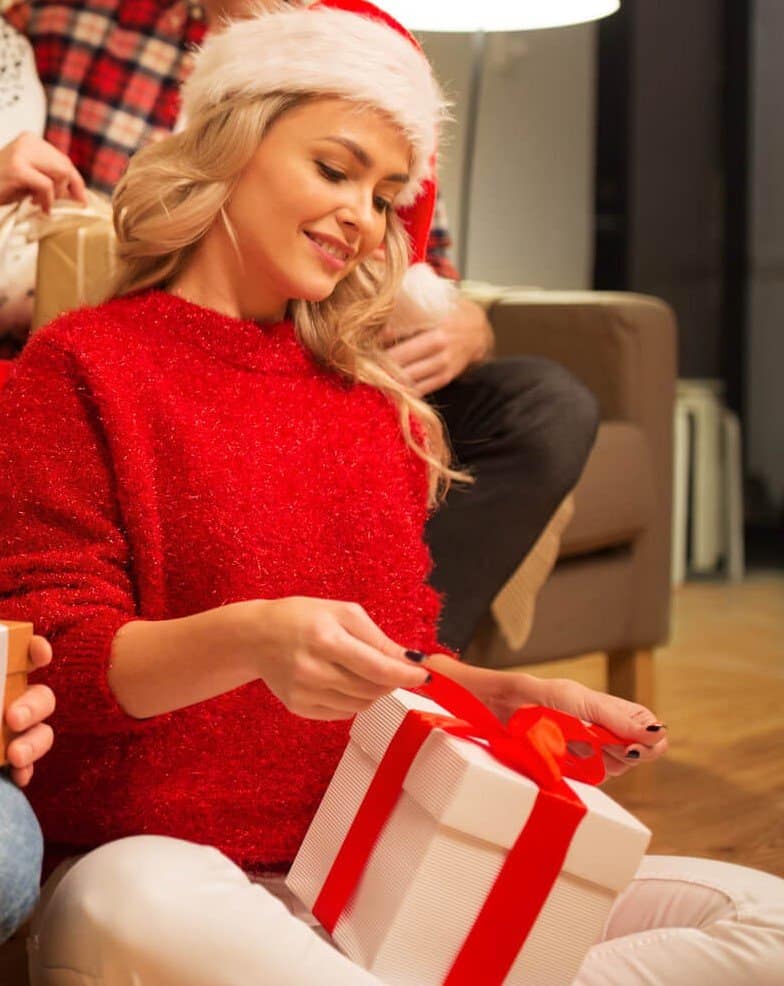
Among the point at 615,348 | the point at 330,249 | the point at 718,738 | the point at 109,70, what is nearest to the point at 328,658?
the point at 330,249

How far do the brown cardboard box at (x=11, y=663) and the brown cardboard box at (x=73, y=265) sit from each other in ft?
1.62

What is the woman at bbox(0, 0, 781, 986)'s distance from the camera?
2.90 ft

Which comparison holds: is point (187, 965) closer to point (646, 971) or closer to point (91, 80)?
point (646, 971)

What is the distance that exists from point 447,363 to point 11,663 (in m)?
0.79

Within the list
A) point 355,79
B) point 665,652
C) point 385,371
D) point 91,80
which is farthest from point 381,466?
point 665,652

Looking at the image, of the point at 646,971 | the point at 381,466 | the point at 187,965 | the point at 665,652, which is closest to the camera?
the point at 187,965

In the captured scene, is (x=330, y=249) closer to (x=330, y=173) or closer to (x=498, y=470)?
(x=330, y=173)

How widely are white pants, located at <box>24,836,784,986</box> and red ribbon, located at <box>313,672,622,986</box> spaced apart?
2.0 inches

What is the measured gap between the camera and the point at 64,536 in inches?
37.9

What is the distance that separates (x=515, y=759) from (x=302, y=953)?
172mm

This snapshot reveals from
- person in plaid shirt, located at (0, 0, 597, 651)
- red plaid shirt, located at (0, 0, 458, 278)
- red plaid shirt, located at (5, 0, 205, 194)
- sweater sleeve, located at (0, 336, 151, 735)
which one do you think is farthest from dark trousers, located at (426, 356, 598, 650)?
sweater sleeve, located at (0, 336, 151, 735)

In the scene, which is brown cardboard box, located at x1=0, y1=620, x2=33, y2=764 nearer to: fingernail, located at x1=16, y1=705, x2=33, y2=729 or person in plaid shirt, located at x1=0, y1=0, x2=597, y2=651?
fingernail, located at x1=16, y1=705, x2=33, y2=729

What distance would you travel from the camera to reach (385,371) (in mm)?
1194

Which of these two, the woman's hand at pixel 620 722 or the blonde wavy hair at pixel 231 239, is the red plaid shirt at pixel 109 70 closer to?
the blonde wavy hair at pixel 231 239
